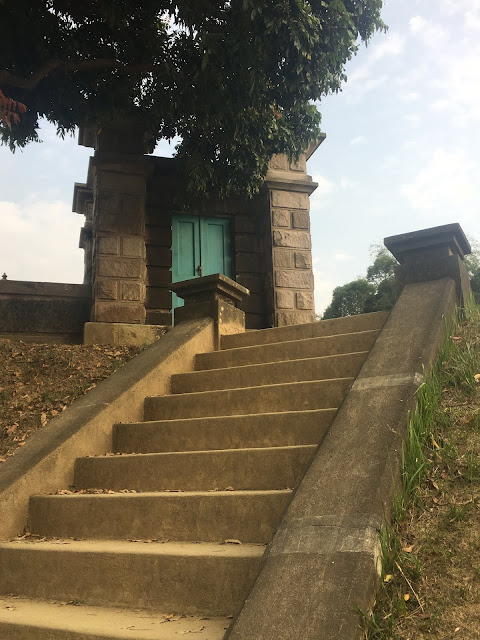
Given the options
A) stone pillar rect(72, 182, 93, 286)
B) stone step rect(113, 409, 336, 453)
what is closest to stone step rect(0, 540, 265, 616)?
stone step rect(113, 409, 336, 453)

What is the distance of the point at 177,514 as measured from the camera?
351 centimetres

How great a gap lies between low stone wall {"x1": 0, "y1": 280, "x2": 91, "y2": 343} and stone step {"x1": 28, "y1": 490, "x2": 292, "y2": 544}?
607 cm

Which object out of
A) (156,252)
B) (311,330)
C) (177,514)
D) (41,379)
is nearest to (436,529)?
(177,514)

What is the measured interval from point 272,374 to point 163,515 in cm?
200

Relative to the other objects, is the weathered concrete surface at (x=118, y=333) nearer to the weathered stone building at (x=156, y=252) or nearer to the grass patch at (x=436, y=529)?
the weathered stone building at (x=156, y=252)

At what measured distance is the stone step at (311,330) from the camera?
580 centimetres

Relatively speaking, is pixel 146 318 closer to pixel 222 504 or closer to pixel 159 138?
pixel 159 138

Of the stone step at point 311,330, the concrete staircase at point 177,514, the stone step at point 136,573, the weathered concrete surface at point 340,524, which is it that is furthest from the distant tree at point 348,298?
the stone step at point 136,573

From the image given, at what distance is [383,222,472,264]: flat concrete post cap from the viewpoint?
546cm

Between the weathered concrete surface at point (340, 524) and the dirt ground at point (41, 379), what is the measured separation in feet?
10.6

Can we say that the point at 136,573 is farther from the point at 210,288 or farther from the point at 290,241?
the point at 290,241

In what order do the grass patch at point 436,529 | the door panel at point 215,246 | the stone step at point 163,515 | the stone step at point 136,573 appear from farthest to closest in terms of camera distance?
the door panel at point 215,246 < the stone step at point 163,515 < the stone step at point 136,573 < the grass patch at point 436,529

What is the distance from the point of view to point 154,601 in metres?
3.02

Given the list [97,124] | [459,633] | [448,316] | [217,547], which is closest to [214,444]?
[217,547]
